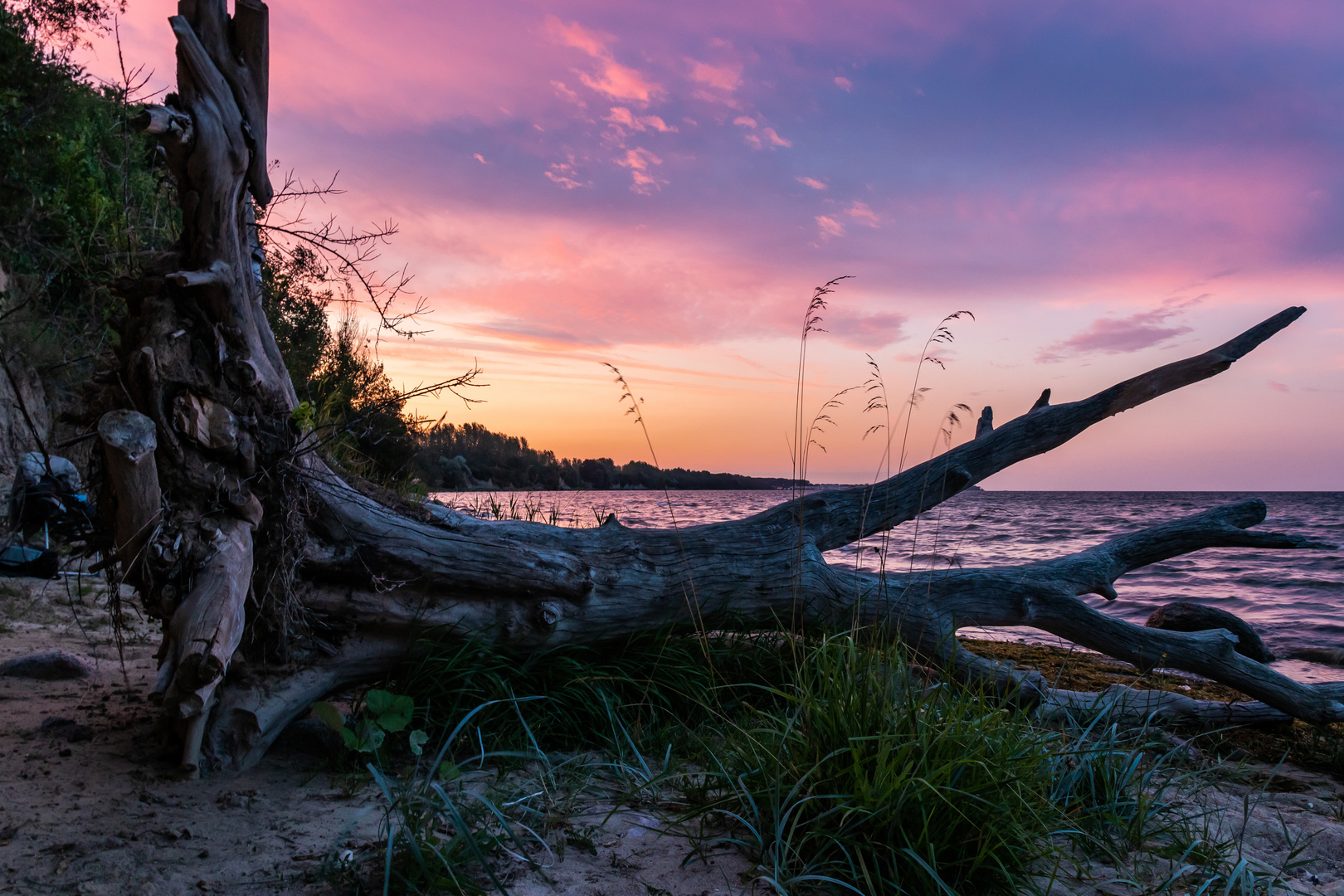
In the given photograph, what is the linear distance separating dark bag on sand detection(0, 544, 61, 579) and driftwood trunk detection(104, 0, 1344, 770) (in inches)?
168

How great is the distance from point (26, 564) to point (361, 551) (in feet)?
16.6

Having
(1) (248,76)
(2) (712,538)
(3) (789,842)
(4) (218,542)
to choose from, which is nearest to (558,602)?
(2) (712,538)

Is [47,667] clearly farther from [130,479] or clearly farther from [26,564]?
[26,564]

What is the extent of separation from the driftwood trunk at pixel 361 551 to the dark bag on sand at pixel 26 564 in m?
4.26

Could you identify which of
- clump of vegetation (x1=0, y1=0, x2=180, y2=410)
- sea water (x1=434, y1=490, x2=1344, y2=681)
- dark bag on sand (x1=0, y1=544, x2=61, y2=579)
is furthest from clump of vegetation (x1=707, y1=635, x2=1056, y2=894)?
clump of vegetation (x1=0, y1=0, x2=180, y2=410)

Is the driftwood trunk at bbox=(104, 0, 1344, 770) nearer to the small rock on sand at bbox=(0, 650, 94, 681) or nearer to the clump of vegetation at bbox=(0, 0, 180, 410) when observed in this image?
the small rock on sand at bbox=(0, 650, 94, 681)

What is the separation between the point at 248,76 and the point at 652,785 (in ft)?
10.6

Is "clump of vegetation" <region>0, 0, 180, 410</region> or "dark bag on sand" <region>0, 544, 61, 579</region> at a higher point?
"clump of vegetation" <region>0, 0, 180, 410</region>

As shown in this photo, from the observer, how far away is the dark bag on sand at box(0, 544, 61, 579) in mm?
6234

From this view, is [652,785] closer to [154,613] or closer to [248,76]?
[154,613]

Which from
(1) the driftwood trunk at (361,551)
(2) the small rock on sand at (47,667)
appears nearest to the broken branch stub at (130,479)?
(1) the driftwood trunk at (361,551)

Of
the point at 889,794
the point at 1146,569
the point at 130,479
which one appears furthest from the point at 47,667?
the point at 1146,569

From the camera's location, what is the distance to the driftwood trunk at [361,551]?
278cm

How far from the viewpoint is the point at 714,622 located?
3975mm
